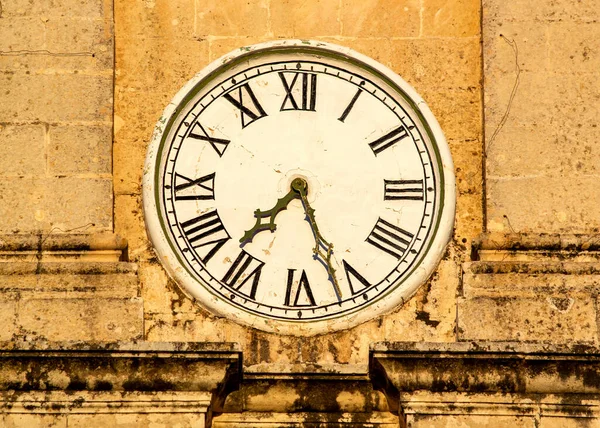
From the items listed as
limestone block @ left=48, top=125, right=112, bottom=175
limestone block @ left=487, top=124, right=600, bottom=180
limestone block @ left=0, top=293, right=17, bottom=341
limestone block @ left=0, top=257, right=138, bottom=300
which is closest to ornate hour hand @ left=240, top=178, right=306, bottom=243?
limestone block @ left=0, top=257, right=138, bottom=300

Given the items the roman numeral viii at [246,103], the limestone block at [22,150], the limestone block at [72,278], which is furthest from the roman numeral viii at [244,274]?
the limestone block at [22,150]

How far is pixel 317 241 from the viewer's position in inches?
535

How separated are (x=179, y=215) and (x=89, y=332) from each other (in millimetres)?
810

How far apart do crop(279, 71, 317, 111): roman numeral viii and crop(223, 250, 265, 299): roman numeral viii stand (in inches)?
33.0

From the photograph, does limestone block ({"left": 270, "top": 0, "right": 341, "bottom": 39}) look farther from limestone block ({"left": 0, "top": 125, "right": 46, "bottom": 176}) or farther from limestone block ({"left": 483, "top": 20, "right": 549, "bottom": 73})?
limestone block ({"left": 0, "top": 125, "right": 46, "bottom": 176})

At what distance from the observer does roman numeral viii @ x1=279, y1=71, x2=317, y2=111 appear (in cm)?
1387

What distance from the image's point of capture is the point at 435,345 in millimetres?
12898

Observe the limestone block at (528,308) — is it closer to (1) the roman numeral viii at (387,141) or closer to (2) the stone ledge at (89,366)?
(1) the roman numeral viii at (387,141)

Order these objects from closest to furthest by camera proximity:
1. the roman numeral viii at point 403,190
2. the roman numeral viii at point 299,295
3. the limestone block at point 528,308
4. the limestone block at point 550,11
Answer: the limestone block at point 528,308, the roman numeral viii at point 299,295, the roman numeral viii at point 403,190, the limestone block at point 550,11

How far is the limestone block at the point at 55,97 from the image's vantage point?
13805 mm

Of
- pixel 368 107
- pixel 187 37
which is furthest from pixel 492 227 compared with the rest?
pixel 187 37

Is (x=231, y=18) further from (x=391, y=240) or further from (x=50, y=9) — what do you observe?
(x=391, y=240)

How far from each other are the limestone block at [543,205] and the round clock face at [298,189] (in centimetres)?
25

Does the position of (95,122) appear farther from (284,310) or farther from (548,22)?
(548,22)
